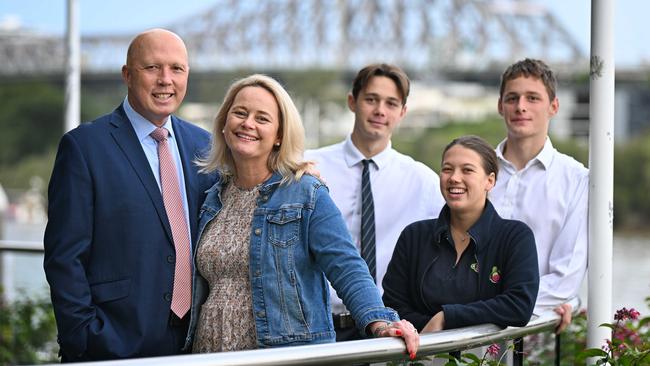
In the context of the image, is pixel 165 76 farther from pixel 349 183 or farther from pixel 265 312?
pixel 349 183

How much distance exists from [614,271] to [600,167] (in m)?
28.6

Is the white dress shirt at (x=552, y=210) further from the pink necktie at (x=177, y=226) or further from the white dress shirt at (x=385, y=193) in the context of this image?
the pink necktie at (x=177, y=226)

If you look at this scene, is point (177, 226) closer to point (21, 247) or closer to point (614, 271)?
point (21, 247)

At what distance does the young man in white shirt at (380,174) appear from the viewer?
3809 millimetres

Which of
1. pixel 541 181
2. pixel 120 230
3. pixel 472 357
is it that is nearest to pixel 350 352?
pixel 472 357

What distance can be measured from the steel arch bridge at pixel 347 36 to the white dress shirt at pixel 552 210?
80037 mm

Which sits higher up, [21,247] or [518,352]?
[21,247]

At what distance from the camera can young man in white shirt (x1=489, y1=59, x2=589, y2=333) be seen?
12.0 ft

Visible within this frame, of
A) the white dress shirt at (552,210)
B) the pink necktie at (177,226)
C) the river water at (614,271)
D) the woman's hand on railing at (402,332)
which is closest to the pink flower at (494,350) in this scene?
the woman's hand on railing at (402,332)

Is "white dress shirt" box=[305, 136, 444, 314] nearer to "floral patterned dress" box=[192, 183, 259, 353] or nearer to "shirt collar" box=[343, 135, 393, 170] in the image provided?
"shirt collar" box=[343, 135, 393, 170]

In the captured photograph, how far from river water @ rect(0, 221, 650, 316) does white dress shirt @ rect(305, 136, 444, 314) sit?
172 centimetres

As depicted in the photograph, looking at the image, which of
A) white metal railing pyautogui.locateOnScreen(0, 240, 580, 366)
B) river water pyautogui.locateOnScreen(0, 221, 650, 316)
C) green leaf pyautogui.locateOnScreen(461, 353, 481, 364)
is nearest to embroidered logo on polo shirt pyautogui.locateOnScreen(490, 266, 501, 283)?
white metal railing pyautogui.locateOnScreen(0, 240, 580, 366)

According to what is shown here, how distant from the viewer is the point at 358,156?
3.92 m

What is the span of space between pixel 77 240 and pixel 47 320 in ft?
15.7
